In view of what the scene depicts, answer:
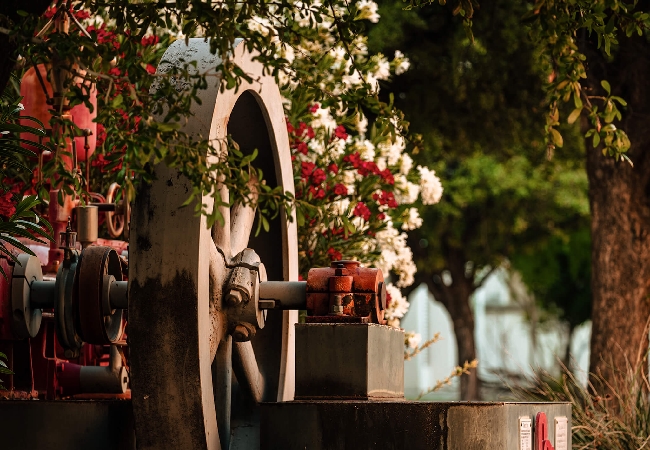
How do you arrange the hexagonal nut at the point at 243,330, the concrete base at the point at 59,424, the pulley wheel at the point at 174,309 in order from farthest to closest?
the hexagonal nut at the point at 243,330 → the concrete base at the point at 59,424 → the pulley wheel at the point at 174,309

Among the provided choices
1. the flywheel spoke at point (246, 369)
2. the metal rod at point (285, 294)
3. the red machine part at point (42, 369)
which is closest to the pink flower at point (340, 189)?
the flywheel spoke at point (246, 369)

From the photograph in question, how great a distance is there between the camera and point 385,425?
4.60 m

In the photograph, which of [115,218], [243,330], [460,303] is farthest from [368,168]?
[460,303]

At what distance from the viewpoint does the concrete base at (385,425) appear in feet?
14.9

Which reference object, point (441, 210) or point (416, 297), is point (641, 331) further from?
point (416, 297)

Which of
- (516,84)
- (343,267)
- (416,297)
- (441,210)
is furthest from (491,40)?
(416,297)

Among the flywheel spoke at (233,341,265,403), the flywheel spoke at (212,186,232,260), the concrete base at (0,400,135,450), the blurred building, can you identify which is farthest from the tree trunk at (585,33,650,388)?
the blurred building

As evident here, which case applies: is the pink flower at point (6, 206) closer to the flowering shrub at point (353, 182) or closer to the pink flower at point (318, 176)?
the flowering shrub at point (353, 182)

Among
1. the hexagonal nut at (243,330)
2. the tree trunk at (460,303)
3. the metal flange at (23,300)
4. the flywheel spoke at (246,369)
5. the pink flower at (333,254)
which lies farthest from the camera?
the tree trunk at (460,303)

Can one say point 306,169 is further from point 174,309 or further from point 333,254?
point 174,309

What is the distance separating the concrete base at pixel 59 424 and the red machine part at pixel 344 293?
929mm

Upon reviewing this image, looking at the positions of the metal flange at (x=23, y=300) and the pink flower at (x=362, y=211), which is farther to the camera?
the pink flower at (x=362, y=211)

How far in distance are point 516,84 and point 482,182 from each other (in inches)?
259

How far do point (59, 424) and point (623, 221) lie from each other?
6674mm
